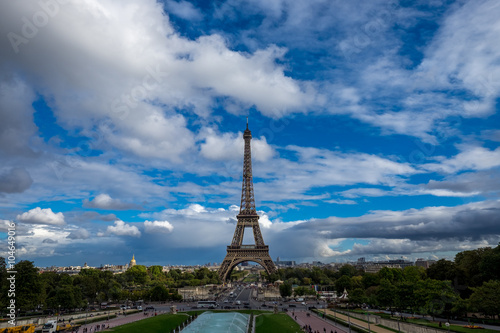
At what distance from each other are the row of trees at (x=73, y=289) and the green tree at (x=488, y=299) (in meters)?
62.1

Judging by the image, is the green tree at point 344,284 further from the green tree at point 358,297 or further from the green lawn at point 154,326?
the green lawn at point 154,326

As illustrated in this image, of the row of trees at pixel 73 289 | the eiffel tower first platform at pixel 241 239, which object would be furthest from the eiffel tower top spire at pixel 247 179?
the row of trees at pixel 73 289

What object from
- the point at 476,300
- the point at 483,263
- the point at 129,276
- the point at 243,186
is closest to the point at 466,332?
the point at 476,300

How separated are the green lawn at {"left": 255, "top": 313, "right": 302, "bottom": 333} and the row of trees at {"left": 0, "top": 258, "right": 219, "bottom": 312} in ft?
113

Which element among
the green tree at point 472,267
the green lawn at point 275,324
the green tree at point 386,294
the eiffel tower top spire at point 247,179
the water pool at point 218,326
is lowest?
the green lawn at point 275,324

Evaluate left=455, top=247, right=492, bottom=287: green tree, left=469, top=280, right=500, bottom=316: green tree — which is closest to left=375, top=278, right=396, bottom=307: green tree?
left=455, top=247, right=492, bottom=287: green tree

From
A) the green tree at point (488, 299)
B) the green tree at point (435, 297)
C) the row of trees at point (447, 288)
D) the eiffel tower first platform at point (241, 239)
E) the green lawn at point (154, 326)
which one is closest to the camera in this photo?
the green tree at point (488, 299)

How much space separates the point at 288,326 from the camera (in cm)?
5262

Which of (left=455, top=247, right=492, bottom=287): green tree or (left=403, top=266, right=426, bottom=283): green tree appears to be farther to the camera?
(left=403, top=266, right=426, bottom=283): green tree

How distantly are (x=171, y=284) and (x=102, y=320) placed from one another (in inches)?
2942

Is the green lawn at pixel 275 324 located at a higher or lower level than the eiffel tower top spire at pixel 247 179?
lower

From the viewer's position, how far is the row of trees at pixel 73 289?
5581 centimetres

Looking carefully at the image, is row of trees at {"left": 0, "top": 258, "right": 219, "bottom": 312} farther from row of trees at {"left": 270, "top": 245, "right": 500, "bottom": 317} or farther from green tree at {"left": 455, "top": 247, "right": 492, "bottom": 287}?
green tree at {"left": 455, "top": 247, "right": 492, "bottom": 287}

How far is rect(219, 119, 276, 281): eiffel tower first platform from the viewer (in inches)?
4774
